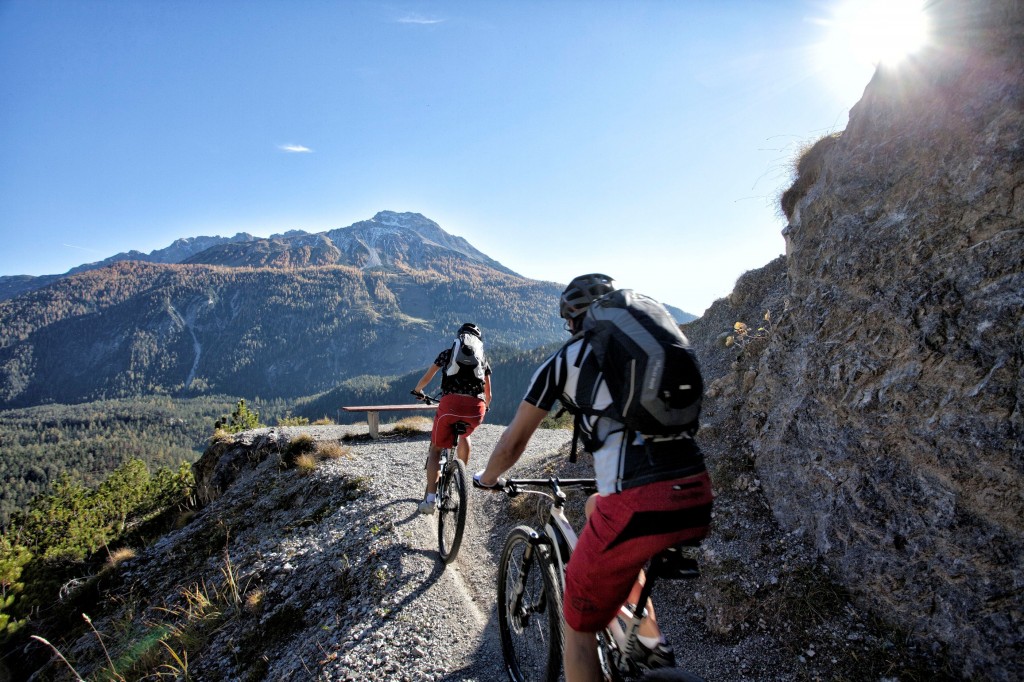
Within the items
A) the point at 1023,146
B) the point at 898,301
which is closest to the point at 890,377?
the point at 898,301

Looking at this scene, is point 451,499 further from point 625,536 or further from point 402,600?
point 625,536

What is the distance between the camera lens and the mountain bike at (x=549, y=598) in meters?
2.75

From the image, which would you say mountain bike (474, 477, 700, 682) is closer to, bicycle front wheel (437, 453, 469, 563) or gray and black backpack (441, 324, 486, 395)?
bicycle front wheel (437, 453, 469, 563)

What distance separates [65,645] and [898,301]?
14.2 meters

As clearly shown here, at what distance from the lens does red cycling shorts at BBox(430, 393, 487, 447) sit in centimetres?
687

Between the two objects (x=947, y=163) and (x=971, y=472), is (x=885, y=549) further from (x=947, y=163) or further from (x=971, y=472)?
(x=947, y=163)

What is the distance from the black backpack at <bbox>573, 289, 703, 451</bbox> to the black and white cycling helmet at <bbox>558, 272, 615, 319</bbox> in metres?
0.66

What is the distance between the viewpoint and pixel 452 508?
6484 millimetres

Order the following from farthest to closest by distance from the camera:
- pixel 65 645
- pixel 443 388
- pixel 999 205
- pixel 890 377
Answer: pixel 65 645 → pixel 443 388 → pixel 890 377 → pixel 999 205

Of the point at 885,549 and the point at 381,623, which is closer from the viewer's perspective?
the point at 885,549

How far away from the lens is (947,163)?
15.1 feet

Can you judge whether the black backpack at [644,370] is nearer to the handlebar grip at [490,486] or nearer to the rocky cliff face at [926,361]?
the handlebar grip at [490,486]

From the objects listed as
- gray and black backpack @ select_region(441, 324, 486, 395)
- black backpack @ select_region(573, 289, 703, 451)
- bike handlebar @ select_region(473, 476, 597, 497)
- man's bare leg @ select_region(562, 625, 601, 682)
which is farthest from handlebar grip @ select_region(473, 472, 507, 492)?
gray and black backpack @ select_region(441, 324, 486, 395)

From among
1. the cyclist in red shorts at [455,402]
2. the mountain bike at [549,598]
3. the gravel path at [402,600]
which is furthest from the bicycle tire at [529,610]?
the cyclist in red shorts at [455,402]
